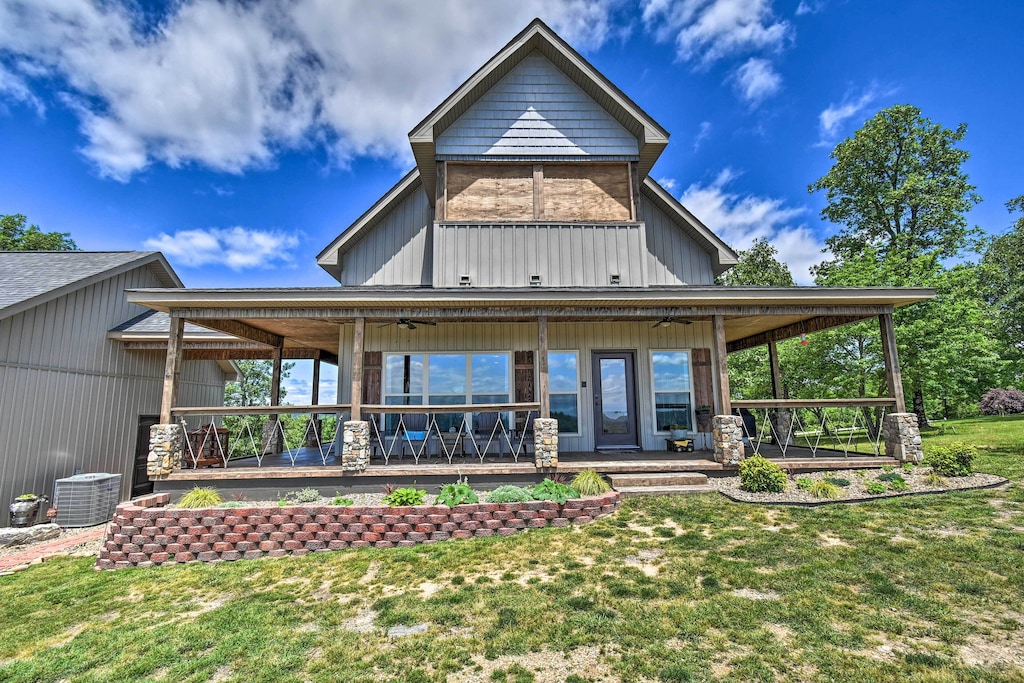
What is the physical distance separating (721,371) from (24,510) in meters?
11.8

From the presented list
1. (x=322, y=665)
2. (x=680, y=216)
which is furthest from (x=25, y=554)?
(x=680, y=216)

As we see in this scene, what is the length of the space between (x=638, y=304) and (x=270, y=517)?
20.8 ft

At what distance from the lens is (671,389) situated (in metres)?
9.70

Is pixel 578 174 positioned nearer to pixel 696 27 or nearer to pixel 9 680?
pixel 696 27

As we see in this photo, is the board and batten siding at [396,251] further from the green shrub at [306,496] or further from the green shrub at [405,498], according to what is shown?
the green shrub at [405,498]

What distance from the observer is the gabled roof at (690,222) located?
10414 millimetres

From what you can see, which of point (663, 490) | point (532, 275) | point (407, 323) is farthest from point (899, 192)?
point (407, 323)

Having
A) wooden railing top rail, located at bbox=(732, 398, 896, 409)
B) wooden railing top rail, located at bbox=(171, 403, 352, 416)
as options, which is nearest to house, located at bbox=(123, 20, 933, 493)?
wooden railing top rail, located at bbox=(732, 398, 896, 409)

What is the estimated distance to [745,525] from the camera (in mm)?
5375

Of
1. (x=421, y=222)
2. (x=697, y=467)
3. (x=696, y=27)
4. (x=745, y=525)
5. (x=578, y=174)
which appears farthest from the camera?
(x=696, y=27)

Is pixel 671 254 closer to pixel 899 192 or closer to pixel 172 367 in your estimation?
pixel 172 367

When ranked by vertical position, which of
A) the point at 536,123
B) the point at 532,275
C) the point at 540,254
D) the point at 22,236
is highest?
the point at 22,236

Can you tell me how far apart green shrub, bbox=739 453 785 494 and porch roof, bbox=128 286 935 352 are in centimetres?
267

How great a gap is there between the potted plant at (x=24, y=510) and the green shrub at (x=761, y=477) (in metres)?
11.4
